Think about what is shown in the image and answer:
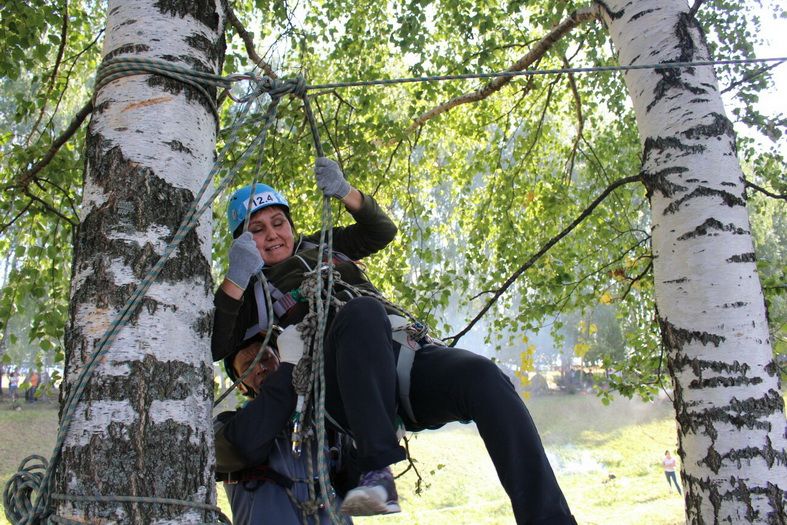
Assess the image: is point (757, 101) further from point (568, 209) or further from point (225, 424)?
point (225, 424)

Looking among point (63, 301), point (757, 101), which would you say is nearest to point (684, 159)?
point (757, 101)

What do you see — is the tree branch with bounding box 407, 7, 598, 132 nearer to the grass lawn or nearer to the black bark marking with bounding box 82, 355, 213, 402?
the black bark marking with bounding box 82, 355, 213, 402

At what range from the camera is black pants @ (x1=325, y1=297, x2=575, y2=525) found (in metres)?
1.76

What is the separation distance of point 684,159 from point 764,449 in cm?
103

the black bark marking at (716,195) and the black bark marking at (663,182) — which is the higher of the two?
the black bark marking at (663,182)

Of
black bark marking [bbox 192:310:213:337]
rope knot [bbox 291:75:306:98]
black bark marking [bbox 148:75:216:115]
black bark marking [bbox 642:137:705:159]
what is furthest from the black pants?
black bark marking [bbox 642:137:705:159]

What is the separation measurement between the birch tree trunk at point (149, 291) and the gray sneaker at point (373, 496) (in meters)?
0.54

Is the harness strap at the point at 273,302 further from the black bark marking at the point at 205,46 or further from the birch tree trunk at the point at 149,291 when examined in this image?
the black bark marking at the point at 205,46

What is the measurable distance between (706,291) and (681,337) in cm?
18

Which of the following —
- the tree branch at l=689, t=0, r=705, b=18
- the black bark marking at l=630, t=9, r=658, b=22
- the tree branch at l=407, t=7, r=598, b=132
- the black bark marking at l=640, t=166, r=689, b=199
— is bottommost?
the black bark marking at l=640, t=166, r=689, b=199

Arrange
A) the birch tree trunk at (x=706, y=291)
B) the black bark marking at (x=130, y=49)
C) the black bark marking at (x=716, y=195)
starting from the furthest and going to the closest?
the black bark marking at (x=716, y=195), the birch tree trunk at (x=706, y=291), the black bark marking at (x=130, y=49)

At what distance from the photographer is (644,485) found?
15.4 m

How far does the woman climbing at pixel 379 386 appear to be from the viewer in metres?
1.80

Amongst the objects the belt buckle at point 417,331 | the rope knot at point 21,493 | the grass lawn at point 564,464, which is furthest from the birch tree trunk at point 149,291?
the grass lawn at point 564,464
